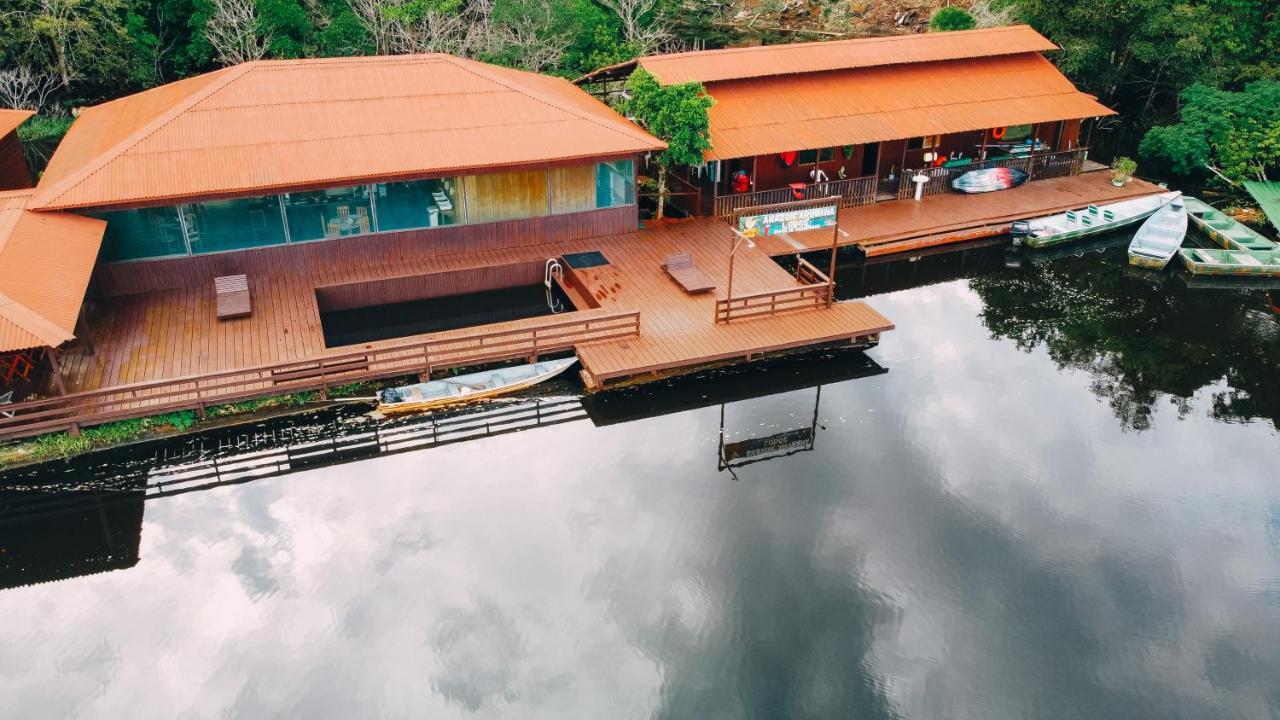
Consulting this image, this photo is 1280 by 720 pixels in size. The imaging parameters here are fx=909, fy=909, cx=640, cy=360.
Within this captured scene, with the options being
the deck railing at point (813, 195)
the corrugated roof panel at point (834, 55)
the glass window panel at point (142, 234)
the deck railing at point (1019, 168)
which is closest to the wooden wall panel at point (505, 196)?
the corrugated roof panel at point (834, 55)

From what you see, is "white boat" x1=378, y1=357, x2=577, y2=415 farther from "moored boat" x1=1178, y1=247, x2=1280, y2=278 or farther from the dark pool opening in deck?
"moored boat" x1=1178, y1=247, x2=1280, y2=278

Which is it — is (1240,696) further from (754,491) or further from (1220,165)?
(1220,165)

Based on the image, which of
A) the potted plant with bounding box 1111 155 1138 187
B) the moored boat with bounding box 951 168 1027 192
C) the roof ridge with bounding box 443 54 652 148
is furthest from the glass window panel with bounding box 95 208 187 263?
the potted plant with bounding box 1111 155 1138 187

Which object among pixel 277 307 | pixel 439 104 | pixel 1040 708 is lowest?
pixel 1040 708

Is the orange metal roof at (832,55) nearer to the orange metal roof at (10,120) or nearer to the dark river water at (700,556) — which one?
the dark river water at (700,556)

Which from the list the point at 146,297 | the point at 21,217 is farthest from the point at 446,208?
the point at 21,217

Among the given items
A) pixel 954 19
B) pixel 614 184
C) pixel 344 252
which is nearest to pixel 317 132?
pixel 344 252
